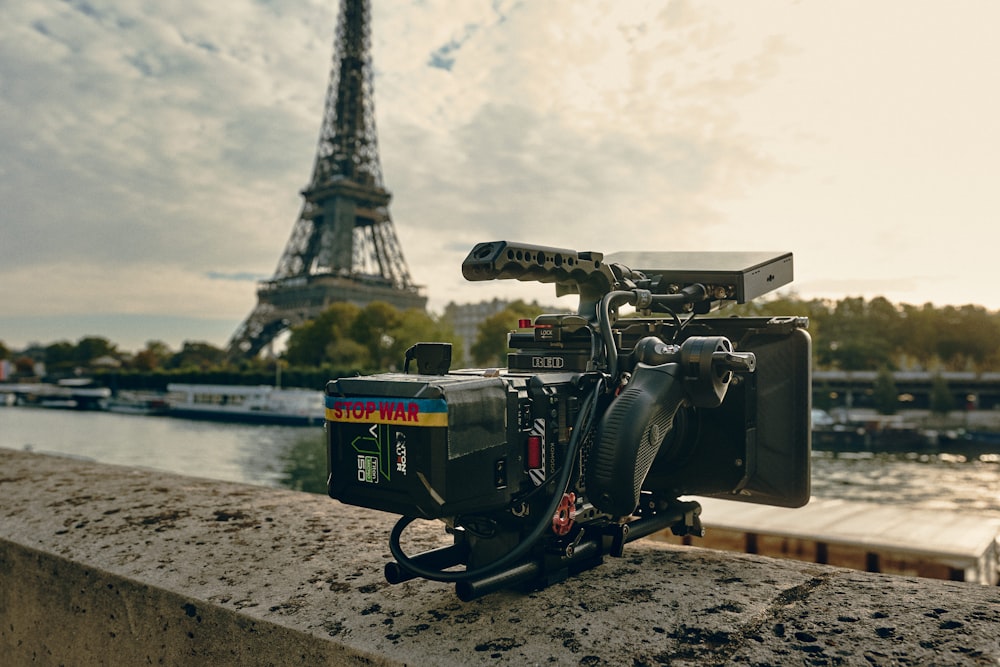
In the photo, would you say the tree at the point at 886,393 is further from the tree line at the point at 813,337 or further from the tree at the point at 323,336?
the tree at the point at 323,336

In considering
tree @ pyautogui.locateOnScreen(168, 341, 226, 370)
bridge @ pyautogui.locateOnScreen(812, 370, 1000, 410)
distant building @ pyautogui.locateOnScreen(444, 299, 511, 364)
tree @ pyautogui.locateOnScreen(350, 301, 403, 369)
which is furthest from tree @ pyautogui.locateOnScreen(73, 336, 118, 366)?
bridge @ pyautogui.locateOnScreen(812, 370, 1000, 410)

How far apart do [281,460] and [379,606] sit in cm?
2980

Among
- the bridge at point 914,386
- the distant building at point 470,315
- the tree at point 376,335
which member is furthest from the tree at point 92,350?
the bridge at point 914,386

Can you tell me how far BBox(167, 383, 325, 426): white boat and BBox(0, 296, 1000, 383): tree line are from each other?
3825 mm

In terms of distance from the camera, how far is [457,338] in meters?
48.2

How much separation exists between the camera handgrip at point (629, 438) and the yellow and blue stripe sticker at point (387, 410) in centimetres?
45

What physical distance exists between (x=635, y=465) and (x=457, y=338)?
46.6 meters

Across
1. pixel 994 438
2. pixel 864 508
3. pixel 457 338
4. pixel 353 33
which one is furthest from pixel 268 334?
pixel 864 508

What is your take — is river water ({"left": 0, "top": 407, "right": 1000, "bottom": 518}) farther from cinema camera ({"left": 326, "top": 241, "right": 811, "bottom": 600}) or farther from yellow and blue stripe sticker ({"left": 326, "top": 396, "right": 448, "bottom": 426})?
yellow and blue stripe sticker ({"left": 326, "top": 396, "right": 448, "bottom": 426})

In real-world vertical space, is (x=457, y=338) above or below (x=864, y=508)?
above

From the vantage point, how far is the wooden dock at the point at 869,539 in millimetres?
4133

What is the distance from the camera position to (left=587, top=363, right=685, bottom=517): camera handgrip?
5.80 feet

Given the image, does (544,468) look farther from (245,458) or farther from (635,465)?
(245,458)

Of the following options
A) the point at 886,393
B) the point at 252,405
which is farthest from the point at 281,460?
the point at 886,393
